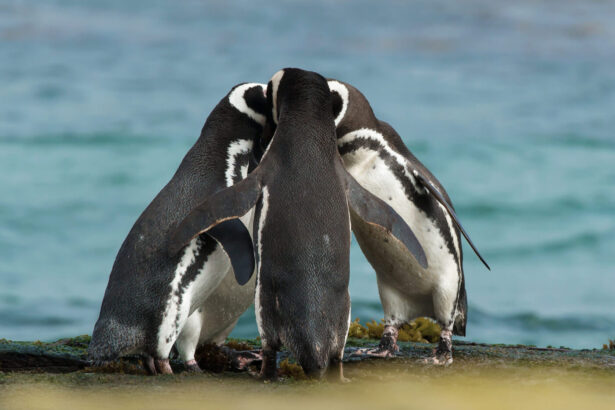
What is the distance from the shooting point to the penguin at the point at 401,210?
3852mm

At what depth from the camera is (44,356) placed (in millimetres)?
3973

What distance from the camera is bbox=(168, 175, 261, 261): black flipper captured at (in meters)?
3.20

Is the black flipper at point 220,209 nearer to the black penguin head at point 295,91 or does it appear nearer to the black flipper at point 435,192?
the black penguin head at point 295,91

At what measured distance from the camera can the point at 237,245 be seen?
340cm

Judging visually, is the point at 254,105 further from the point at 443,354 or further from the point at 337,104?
the point at 443,354

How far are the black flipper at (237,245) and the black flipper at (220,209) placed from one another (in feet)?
0.55

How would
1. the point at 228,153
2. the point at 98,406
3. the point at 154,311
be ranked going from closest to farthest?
the point at 98,406, the point at 154,311, the point at 228,153

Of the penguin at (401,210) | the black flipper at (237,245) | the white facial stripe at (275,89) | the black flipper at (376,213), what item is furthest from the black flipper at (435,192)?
the black flipper at (237,245)

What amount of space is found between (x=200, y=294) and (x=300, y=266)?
640mm

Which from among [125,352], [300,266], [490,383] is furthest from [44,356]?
[490,383]

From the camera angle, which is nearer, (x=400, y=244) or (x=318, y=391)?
(x=318, y=391)

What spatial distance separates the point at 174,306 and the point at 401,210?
1070mm

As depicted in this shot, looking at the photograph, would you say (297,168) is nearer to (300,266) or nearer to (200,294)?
(300,266)

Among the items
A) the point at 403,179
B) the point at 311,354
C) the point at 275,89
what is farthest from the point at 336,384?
the point at 275,89
